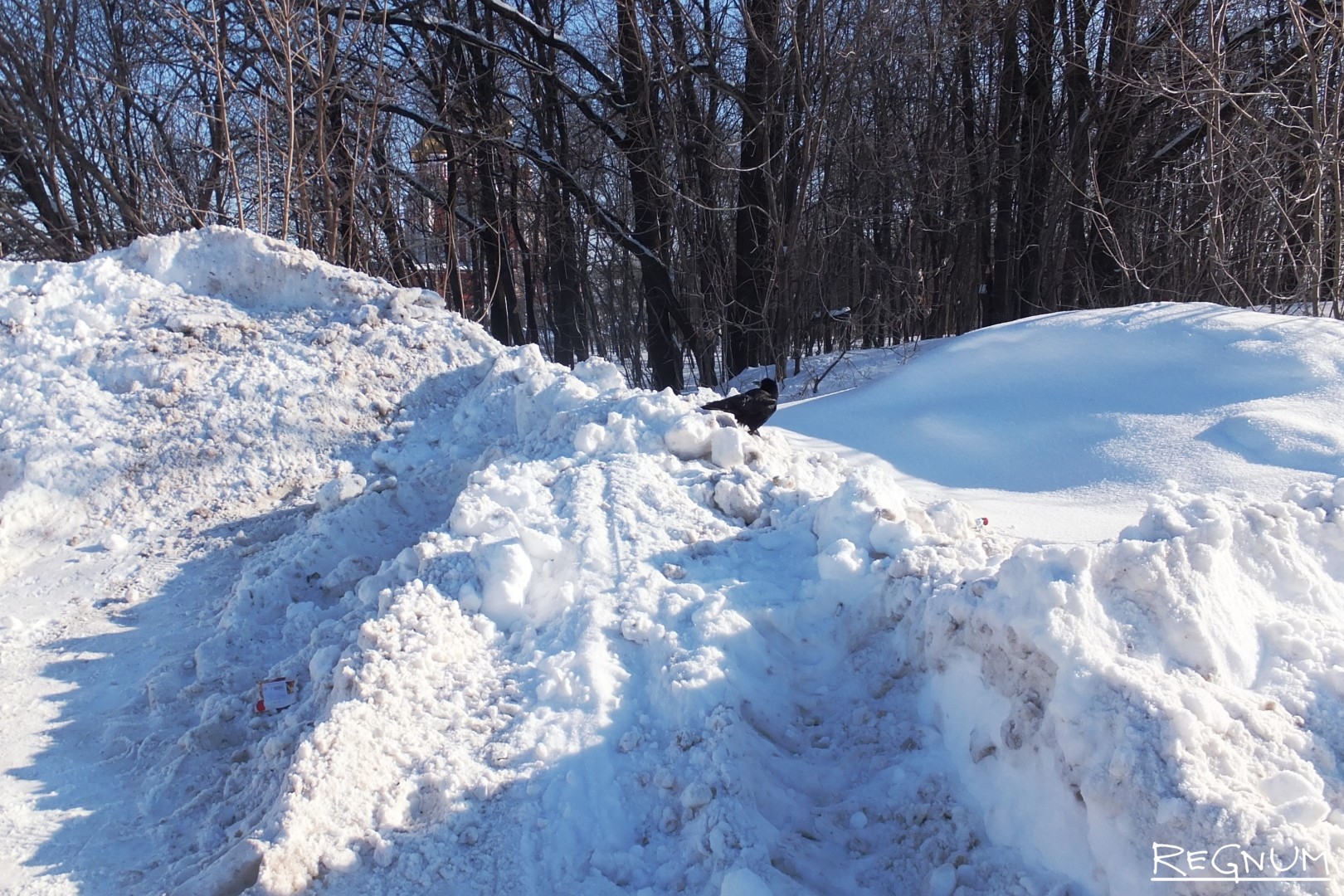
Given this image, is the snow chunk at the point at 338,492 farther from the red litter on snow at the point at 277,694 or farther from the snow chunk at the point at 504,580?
the snow chunk at the point at 504,580

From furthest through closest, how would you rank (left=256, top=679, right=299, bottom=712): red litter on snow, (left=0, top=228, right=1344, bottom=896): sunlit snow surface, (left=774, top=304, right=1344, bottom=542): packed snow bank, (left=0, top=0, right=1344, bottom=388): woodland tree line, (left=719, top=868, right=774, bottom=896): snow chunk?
(left=0, top=0, right=1344, bottom=388): woodland tree line, (left=774, top=304, right=1344, bottom=542): packed snow bank, (left=256, top=679, right=299, bottom=712): red litter on snow, (left=0, top=228, right=1344, bottom=896): sunlit snow surface, (left=719, top=868, right=774, bottom=896): snow chunk

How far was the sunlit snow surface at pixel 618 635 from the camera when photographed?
211 cm

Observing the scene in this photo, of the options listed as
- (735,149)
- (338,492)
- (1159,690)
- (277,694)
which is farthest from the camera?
(735,149)

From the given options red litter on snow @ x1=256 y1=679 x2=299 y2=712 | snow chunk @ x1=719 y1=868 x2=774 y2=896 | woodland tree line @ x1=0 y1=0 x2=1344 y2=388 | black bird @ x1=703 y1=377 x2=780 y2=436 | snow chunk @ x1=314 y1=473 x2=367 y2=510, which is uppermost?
woodland tree line @ x1=0 y1=0 x2=1344 y2=388

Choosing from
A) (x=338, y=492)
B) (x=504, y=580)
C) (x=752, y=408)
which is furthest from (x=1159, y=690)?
(x=338, y=492)

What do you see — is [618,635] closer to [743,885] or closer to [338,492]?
[743,885]

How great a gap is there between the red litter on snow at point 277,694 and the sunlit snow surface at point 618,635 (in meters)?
0.07

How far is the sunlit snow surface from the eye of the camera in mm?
2105

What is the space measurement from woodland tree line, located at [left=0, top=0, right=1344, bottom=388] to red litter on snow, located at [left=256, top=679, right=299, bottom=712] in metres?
5.46

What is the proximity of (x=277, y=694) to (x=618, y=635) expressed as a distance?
4.21 feet

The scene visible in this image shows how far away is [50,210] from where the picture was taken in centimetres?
1181

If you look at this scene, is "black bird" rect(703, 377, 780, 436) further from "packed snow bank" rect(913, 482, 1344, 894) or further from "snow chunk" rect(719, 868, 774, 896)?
"snow chunk" rect(719, 868, 774, 896)

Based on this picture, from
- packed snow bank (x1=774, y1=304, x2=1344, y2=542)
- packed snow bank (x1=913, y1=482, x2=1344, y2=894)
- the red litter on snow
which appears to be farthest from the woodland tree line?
packed snow bank (x1=913, y1=482, x2=1344, y2=894)

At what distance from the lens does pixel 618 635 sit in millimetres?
2883
